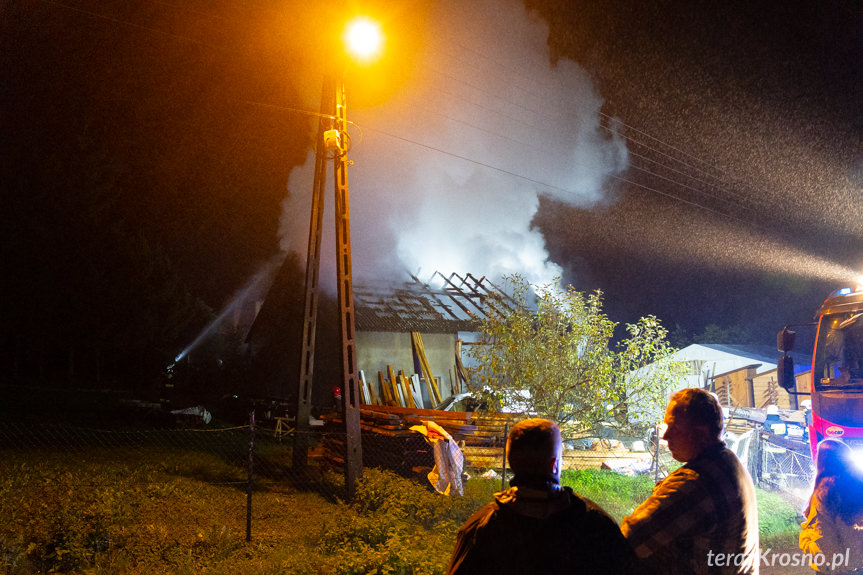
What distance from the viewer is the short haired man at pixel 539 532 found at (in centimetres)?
188

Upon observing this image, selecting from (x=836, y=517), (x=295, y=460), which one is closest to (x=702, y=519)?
(x=836, y=517)

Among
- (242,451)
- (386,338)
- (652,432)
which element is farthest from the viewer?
(386,338)

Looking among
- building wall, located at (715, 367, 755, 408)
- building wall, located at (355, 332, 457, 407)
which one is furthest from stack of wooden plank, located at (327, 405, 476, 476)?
building wall, located at (715, 367, 755, 408)

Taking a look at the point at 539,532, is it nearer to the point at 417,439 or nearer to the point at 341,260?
the point at 341,260

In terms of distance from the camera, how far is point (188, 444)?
14789mm

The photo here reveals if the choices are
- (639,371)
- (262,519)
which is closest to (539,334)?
(639,371)

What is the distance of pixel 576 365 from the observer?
372 inches

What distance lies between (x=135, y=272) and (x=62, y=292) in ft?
11.5

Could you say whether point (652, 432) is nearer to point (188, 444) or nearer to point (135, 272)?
point (188, 444)

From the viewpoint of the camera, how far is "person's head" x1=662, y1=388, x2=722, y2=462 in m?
2.51

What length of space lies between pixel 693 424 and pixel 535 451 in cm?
101

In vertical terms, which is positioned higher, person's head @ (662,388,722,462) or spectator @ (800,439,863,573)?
person's head @ (662,388,722,462)

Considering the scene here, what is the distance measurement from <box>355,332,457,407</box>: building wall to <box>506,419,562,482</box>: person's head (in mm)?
16607

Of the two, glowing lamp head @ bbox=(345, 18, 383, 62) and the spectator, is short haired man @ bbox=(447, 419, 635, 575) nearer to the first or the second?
the spectator
